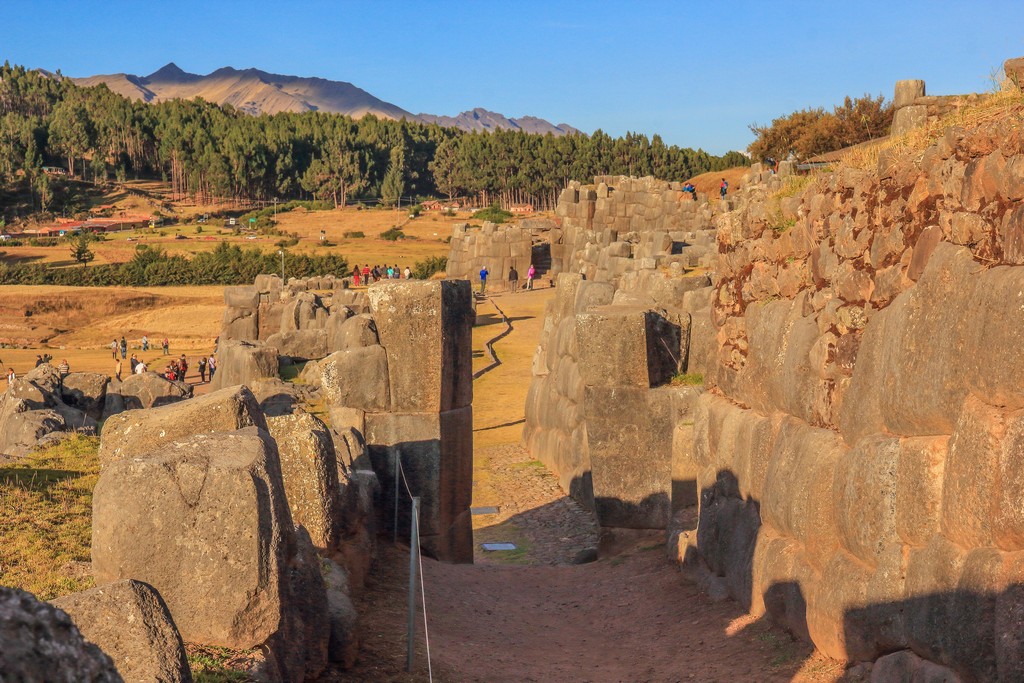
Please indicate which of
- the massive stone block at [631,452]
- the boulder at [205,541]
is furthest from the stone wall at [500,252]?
the boulder at [205,541]

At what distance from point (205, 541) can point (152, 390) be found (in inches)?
880

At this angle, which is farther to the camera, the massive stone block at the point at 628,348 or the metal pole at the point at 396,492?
the massive stone block at the point at 628,348

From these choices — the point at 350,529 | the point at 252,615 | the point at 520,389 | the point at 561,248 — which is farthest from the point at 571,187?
the point at 252,615

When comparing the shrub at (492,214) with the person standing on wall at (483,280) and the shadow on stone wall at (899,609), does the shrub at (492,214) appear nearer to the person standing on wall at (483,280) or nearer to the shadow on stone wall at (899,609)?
the person standing on wall at (483,280)

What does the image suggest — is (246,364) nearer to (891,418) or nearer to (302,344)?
(302,344)

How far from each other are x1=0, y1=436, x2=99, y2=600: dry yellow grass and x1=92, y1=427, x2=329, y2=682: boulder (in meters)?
1.53

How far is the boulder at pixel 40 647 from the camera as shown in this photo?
272 cm

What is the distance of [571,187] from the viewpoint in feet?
196

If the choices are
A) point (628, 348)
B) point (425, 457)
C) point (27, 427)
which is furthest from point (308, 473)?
point (27, 427)

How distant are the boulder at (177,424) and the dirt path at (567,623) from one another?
1.95 metres

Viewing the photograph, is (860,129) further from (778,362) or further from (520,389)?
(778,362)

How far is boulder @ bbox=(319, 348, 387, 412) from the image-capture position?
13414 millimetres

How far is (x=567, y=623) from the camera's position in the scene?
11.8 meters

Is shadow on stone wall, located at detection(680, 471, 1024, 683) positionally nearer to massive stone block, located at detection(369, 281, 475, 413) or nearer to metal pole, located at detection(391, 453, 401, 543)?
metal pole, located at detection(391, 453, 401, 543)
